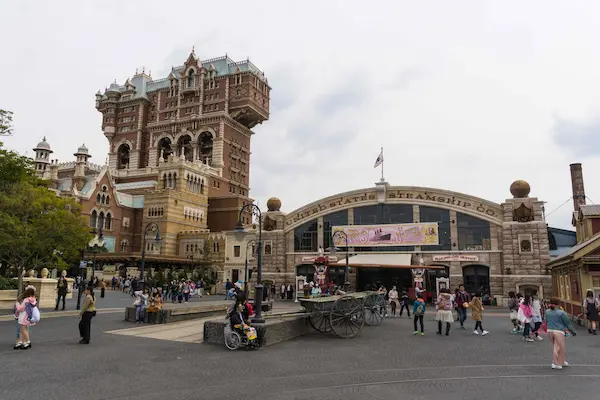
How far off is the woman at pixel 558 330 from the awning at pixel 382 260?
873 inches

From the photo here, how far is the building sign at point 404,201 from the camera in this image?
35125mm

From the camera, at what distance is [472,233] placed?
115 feet

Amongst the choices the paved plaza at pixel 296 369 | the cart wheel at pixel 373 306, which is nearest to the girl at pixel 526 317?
the paved plaza at pixel 296 369

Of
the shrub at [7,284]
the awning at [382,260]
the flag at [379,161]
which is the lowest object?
the shrub at [7,284]

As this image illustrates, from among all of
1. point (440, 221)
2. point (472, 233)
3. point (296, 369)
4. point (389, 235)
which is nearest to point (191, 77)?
point (389, 235)

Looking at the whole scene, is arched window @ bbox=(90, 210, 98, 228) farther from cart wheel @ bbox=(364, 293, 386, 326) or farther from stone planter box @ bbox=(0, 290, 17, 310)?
cart wheel @ bbox=(364, 293, 386, 326)

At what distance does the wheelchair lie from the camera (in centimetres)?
1205

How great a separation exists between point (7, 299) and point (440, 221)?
101 feet

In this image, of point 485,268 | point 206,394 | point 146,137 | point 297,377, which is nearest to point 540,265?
point 485,268

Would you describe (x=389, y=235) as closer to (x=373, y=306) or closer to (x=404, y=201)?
(x=404, y=201)

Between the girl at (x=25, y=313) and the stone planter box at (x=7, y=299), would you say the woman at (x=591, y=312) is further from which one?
the stone planter box at (x=7, y=299)

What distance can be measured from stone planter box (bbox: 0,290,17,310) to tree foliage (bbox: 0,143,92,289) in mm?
1049

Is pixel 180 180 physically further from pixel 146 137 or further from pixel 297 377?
pixel 297 377

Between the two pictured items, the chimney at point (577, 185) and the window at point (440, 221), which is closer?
the window at point (440, 221)
